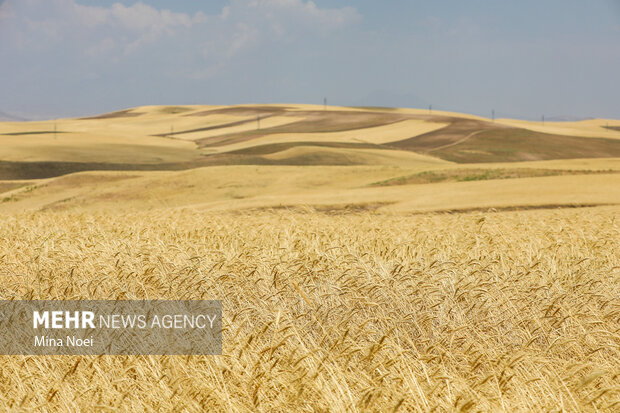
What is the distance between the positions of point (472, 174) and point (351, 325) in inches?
1508

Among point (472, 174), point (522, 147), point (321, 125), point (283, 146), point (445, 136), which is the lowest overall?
point (522, 147)

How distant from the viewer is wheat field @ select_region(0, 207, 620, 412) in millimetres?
4617

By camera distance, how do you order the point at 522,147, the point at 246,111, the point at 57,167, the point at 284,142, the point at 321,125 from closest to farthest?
the point at 57,167 < the point at 284,142 < the point at 522,147 < the point at 321,125 < the point at 246,111

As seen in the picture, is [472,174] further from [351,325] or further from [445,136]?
[445,136]

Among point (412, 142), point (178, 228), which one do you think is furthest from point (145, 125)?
point (178, 228)

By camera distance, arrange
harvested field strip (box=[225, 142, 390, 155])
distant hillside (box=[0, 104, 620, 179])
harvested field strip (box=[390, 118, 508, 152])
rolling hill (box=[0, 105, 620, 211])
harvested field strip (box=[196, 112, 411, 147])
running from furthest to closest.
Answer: harvested field strip (box=[196, 112, 411, 147]) → harvested field strip (box=[390, 118, 508, 152]) → harvested field strip (box=[225, 142, 390, 155]) → distant hillside (box=[0, 104, 620, 179]) → rolling hill (box=[0, 105, 620, 211])

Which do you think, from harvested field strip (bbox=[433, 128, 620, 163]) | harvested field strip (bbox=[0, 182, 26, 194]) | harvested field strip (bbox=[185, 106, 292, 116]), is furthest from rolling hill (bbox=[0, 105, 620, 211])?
harvested field strip (bbox=[185, 106, 292, 116])

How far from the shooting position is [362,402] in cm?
410

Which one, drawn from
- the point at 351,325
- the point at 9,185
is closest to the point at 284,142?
the point at 9,185

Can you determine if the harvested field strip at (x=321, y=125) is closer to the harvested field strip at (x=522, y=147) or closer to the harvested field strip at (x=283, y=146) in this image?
the harvested field strip at (x=283, y=146)

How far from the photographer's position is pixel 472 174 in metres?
42.8

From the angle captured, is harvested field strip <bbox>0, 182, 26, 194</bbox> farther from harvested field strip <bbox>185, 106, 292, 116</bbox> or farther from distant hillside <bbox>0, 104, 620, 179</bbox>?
harvested field strip <bbox>185, 106, 292, 116</bbox>

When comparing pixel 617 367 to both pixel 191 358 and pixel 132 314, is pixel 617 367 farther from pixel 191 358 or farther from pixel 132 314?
pixel 132 314

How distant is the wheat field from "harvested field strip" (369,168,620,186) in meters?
30.4
